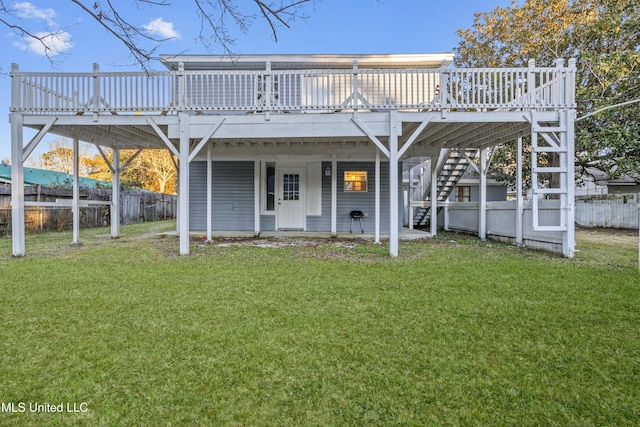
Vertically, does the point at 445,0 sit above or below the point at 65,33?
above

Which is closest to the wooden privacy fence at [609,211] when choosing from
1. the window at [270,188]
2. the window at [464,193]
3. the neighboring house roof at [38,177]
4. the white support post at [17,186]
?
the window at [464,193]

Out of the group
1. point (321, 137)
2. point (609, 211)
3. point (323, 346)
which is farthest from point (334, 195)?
point (609, 211)

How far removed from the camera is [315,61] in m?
9.43

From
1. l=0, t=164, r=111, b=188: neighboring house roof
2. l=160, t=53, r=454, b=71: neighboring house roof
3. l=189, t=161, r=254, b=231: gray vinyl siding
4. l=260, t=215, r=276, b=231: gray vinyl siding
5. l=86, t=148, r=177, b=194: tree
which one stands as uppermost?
l=160, t=53, r=454, b=71: neighboring house roof

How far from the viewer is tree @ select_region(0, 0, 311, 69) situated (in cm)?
345

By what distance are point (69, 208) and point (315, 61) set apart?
31.8 ft

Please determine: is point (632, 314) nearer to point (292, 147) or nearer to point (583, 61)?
point (292, 147)

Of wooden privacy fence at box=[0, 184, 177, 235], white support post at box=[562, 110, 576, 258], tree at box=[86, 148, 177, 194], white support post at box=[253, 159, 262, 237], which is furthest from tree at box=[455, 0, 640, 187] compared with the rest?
tree at box=[86, 148, 177, 194]

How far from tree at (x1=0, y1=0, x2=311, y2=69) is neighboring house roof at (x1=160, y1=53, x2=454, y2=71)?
5746mm

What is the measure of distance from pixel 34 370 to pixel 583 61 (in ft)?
47.3

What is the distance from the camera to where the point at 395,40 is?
11328 millimetres

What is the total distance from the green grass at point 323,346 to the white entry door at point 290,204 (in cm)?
487

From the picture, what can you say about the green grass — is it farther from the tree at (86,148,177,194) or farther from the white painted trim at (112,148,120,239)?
the tree at (86,148,177,194)

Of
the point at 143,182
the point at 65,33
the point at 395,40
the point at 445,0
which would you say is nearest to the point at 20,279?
the point at 65,33
